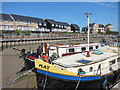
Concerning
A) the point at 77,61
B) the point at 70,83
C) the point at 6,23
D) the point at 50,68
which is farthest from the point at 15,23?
the point at 70,83

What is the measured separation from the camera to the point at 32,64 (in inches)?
368

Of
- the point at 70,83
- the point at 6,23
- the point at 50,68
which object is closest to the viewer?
the point at 70,83

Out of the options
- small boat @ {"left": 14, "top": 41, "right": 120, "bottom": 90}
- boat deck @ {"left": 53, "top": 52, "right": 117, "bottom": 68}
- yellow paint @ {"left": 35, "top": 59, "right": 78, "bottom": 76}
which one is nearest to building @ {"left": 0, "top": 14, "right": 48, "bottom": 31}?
yellow paint @ {"left": 35, "top": 59, "right": 78, "bottom": 76}

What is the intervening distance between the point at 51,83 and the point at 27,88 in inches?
108

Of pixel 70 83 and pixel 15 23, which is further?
pixel 15 23

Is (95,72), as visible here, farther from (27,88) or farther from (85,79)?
(27,88)

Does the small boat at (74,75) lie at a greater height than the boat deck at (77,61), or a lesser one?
lesser

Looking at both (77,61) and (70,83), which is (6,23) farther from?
(70,83)

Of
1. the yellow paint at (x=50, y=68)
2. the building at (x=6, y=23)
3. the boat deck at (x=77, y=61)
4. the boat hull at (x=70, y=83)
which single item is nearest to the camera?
the yellow paint at (x=50, y=68)

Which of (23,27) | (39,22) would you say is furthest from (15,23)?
(39,22)

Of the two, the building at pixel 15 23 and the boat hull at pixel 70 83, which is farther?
the building at pixel 15 23

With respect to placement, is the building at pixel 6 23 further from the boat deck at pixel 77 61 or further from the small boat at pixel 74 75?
the small boat at pixel 74 75

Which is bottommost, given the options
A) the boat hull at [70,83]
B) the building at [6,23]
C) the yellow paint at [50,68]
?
the boat hull at [70,83]

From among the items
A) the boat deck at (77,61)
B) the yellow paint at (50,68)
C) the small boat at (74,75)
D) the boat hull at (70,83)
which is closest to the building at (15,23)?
the yellow paint at (50,68)
